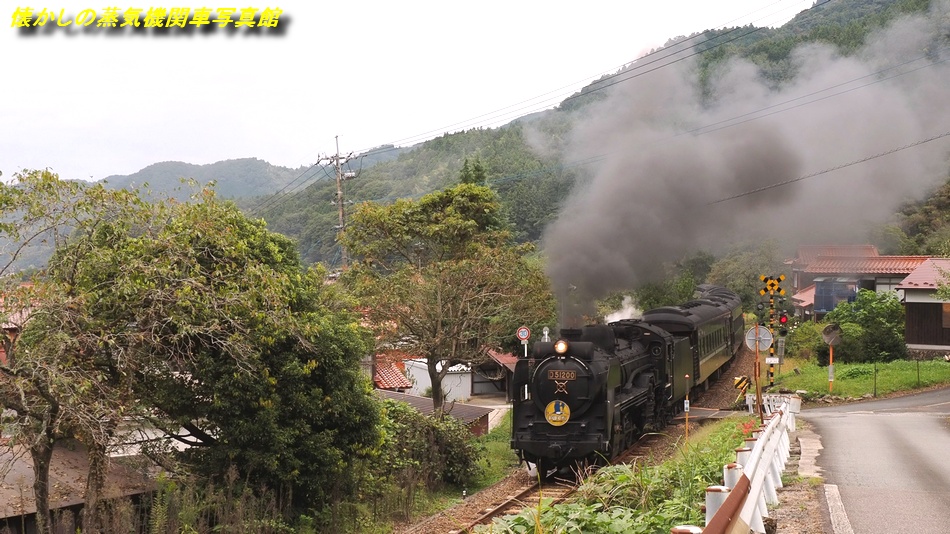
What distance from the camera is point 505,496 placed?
48.6 feet

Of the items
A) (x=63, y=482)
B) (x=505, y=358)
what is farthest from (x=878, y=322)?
(x=63, y=482)

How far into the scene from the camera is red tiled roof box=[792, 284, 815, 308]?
4956cm

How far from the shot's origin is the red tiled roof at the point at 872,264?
39219 mm

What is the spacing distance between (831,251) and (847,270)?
2213 millimetres

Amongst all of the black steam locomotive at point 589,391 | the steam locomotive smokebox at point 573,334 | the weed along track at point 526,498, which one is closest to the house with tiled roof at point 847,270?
the black steam locomotive at point 589,391

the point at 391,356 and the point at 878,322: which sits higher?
the point at 391,356

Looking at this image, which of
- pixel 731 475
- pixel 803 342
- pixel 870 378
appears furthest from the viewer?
pixel 803 342

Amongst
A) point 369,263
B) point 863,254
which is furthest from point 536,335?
point 863,254

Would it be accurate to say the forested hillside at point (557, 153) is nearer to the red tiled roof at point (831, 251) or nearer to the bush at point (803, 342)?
the red tiled roof at point (831, 251)

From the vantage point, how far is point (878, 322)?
107 feet

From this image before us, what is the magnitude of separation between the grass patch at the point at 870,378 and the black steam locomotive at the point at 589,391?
38.1ft

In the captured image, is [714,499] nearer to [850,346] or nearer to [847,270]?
[850,346]

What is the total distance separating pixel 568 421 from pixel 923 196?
39177 millimetres

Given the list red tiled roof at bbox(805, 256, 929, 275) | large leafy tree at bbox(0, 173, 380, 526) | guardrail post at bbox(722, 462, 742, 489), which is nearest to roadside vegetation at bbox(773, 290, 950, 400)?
red tiled roof at bbox(805, 256, 929, 275)
